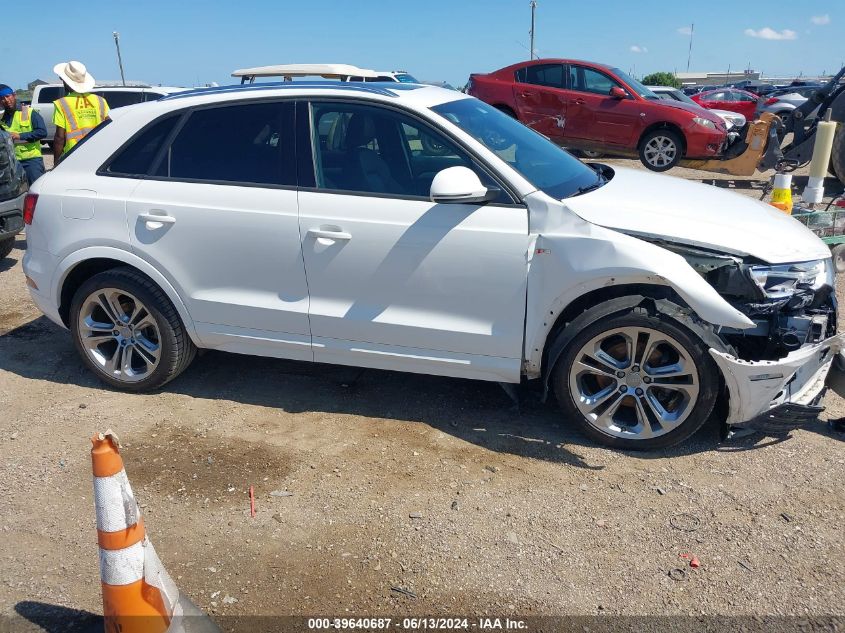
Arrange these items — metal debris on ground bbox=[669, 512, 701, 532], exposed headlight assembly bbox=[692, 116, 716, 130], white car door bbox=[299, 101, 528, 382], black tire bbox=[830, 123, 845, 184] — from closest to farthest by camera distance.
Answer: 1. metal debris on ground bbox=[669, 512, 701, 532]
2. white car door bbox=[299, 101, 528, 382]
3. black tire bbox=[830, 123, 845, 184]
4. exposed headlight assembly bbox=[692, 116, 716, 130]

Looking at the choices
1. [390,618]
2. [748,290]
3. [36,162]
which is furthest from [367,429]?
[36,162]

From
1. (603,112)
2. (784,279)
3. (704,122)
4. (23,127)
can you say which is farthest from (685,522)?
(603,112)

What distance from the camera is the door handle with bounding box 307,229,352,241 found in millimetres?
3910

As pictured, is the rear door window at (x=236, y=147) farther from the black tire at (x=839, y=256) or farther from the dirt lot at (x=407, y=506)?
the black tire at (x=839, y=256)

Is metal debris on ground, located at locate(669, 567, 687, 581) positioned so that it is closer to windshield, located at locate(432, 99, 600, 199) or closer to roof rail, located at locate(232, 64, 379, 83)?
windshield, located at locate(432, 99, 600, 199)

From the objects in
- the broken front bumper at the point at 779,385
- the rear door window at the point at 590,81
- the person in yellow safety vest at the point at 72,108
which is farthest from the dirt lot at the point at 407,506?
the rear door window at the point at 590,81

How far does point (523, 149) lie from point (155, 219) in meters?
2.23

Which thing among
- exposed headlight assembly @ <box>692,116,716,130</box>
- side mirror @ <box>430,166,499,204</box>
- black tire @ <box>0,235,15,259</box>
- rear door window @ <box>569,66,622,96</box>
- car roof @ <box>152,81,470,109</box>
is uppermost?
car roof @ <box>152,81,470,109</box>

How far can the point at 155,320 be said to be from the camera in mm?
4414

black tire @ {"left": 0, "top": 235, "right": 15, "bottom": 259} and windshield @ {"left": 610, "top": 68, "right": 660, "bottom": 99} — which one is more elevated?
windshield @ {"left": 610, "top": 68, "right": 660, "bottom": 99}

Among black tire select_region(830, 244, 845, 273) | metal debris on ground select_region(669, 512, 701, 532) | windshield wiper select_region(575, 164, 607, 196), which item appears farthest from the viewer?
black tire select_region(830, 244, 845, 273)

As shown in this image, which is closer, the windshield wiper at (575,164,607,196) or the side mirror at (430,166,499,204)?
the side mirror at (430,166,499,204)

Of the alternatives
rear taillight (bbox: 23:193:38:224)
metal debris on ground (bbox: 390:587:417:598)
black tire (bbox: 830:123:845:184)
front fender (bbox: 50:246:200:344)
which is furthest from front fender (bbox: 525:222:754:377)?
black tire (bbox: 830:123:845:184)

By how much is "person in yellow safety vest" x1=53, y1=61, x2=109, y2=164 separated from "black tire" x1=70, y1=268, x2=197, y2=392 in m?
3.97
